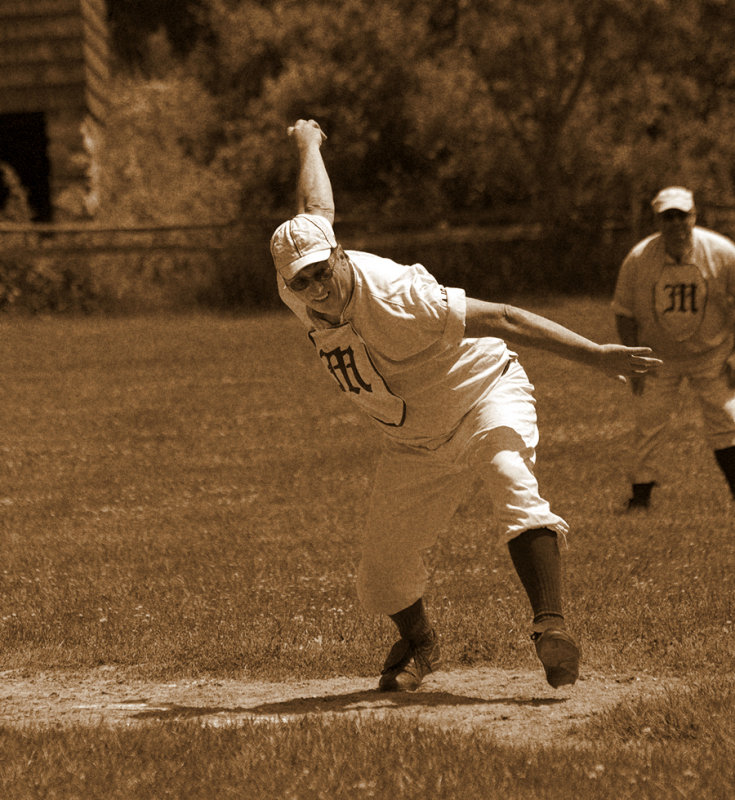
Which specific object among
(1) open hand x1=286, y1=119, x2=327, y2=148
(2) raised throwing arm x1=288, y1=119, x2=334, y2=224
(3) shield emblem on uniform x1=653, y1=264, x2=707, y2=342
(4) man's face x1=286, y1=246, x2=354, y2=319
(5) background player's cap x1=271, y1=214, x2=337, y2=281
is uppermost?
(1) open hand x1=286, y1=119, x2=327, y2=148

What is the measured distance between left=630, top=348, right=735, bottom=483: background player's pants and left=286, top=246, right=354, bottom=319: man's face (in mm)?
4121

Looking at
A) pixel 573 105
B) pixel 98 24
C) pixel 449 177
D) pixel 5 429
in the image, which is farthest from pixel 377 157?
pixel 5 429

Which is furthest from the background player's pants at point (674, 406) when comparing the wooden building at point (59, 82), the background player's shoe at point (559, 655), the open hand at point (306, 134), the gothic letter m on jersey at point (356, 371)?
the wooden building at point (59, 82)

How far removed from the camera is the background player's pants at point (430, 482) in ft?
16.7

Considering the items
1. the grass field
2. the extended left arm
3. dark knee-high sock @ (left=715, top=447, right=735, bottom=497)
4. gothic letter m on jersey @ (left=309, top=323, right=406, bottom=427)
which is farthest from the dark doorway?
the extended left arm

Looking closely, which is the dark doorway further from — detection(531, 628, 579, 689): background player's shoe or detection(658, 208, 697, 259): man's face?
detection(531, 628, 579, 689): background player's shoe

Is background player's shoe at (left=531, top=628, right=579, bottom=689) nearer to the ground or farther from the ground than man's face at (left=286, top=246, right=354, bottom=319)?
nearer to the ground

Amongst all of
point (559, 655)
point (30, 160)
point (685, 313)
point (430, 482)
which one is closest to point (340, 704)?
point (430, 482)

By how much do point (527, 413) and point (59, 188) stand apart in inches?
722

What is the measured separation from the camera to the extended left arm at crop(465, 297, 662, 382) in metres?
4.91

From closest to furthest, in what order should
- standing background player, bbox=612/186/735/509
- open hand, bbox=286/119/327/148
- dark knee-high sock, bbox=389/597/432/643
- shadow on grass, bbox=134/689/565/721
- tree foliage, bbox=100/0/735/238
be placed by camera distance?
shadow on grass, bbox=134/689/565/721, dark knee-high sock, bbox=389/597/432/643, open hand, bbox=286/119/327/148, standing background player, bbox=612/186/735/509, tree foliage, bbox=100/0/735/238

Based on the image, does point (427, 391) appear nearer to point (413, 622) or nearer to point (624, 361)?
point (624, 361)

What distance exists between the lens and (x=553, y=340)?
16.1ft

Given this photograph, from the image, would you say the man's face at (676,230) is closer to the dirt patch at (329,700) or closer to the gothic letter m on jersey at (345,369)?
the dirt patch at (329,700)
